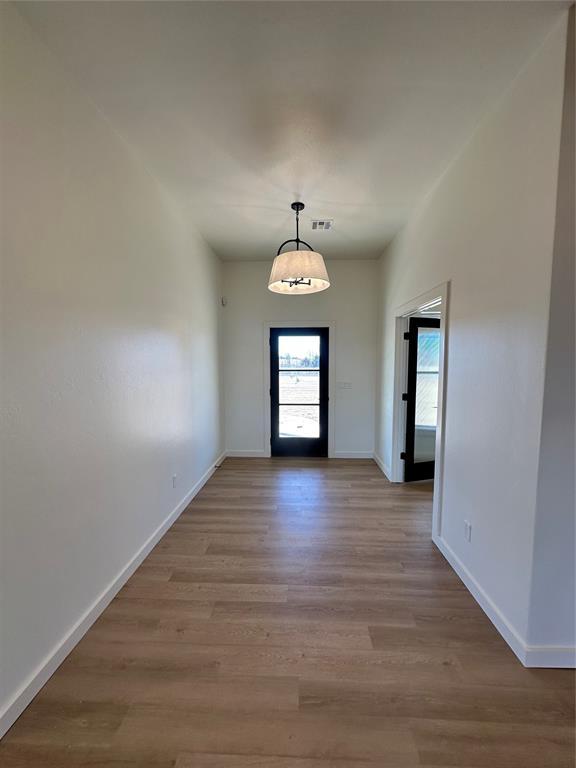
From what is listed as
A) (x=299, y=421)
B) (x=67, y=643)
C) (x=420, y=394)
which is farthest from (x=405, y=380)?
(x=67, y=643)

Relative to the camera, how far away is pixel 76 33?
1.41 meters

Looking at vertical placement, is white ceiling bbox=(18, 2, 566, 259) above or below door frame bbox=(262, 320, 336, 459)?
above

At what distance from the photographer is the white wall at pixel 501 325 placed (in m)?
1.47

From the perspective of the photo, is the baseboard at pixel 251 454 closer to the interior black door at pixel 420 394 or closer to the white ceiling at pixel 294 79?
the interior black door at pixel 420 394

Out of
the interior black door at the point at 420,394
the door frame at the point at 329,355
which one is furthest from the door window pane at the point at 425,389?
the door frame at the point at 329,355

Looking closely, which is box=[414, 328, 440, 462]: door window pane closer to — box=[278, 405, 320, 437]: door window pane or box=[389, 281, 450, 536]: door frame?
box=[389, 281, 450, 536]: door frame

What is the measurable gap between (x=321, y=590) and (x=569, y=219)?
7.67ft

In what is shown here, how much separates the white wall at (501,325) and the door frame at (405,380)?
7cm

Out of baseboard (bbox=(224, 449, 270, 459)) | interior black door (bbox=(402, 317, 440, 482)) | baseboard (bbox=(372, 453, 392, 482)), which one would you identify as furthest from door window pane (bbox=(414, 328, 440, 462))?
baseboard (bbox=(224, 449, 270, 459))

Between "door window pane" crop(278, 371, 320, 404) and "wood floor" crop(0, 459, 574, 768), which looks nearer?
"wood floor" crop(0, 459, 574, 768)

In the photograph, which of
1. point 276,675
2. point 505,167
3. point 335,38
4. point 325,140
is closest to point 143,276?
point 325,140

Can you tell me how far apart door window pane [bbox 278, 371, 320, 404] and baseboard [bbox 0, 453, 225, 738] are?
2.64m

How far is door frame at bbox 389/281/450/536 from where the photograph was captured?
7.97 feet

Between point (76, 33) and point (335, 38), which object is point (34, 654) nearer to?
point (76, 33)
